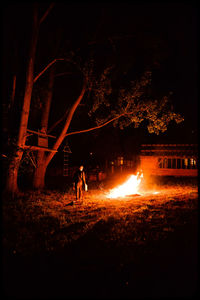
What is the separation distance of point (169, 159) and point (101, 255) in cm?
2109

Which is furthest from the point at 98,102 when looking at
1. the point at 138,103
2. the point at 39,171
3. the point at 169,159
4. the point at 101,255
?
the point at 169,159

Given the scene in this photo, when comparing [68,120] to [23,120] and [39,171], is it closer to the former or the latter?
[23,120]

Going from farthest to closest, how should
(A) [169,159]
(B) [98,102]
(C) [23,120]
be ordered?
(A) [169,159]
(B) [98,102]
(C) [23,120]

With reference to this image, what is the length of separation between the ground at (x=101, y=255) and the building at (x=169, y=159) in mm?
16642

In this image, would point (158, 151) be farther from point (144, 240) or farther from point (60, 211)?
point (144, 240)

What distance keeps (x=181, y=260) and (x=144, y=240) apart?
113 centimetres

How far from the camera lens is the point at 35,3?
11.3 m

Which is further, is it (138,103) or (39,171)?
(39,171)

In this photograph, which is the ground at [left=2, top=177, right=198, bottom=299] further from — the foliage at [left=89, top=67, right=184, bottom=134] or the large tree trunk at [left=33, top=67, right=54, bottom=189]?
the foliage at [left=89, top=67, right=184, bottom=134]

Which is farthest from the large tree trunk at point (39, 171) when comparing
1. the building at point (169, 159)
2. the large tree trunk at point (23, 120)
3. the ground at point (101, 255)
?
the building at point (169, 159)

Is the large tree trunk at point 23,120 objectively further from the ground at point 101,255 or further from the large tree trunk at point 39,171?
the ground at point 101,255

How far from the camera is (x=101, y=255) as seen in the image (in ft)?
17.6

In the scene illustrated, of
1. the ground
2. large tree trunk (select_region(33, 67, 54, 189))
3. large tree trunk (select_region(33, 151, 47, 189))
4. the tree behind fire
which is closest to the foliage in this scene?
the tree behind fire

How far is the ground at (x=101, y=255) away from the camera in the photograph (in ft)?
14.2
